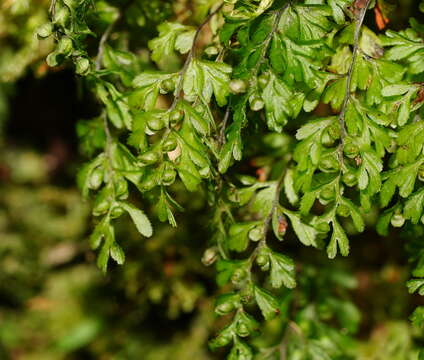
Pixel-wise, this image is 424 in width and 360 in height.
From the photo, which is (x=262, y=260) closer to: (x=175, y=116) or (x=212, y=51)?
(x=175, y=116)

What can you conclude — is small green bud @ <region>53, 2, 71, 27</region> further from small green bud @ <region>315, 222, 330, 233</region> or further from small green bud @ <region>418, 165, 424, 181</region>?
small green bud @ <region>418, 165, 424, 181</region>

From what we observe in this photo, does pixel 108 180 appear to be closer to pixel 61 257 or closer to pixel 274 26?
pixel 274 26

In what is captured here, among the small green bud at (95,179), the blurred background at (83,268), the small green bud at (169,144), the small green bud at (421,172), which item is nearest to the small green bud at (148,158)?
the small green bud at (169,144)

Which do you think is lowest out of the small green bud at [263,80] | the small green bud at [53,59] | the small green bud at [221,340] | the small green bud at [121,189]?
the small green bud at [221,340]

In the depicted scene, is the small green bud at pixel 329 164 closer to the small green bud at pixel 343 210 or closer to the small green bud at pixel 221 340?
the small green bud at pixel 343 210

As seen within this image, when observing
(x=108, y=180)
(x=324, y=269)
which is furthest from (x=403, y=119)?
(x=324, y=269)

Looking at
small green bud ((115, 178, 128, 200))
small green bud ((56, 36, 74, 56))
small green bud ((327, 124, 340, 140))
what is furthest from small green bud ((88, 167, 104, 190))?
small green bud ((327, 124, 340, 140))
